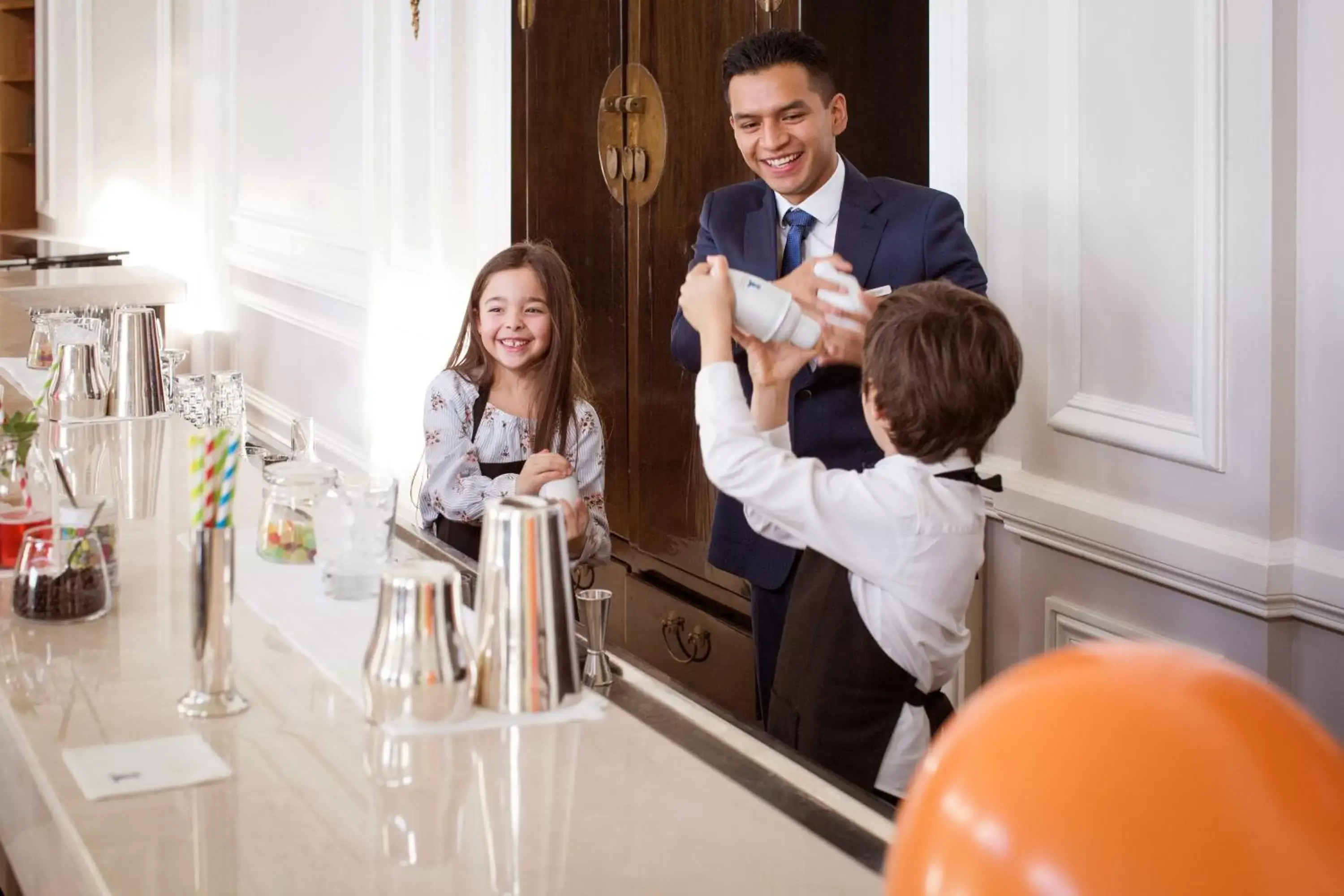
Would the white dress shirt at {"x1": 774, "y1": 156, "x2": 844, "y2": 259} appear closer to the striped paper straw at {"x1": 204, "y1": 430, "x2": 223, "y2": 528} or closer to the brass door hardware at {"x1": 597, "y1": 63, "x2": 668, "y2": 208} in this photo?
the brass door hardware at {"x1": 597, "y1": 63, "x2": 668, "y2": 208}

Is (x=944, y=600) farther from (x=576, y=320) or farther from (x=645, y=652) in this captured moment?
(x=645, y=652)

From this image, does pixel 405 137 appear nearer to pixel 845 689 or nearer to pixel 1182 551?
pixel 1182 551

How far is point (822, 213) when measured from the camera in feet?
8.48

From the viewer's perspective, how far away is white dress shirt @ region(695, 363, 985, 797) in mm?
1833

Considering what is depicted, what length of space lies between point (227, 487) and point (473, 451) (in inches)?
46.8

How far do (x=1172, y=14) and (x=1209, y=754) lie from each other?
192cm

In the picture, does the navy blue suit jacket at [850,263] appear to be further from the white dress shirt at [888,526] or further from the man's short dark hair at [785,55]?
the white dress shirt at [888,526]

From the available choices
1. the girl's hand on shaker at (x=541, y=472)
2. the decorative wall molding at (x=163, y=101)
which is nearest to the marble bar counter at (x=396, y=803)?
the girl's hand on shaker at (x=541, y=472)

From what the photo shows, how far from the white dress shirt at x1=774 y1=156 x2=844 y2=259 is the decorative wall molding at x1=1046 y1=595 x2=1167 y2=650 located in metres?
0.73

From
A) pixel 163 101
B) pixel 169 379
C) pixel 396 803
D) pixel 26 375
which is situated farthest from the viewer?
pixel 163 101

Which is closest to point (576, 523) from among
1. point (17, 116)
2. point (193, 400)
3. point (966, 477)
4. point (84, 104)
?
point (966, 477)

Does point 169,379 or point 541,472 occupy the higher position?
point 169,379

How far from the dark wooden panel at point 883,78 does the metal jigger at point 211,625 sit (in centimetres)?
198

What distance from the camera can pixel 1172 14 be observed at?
231 cm
